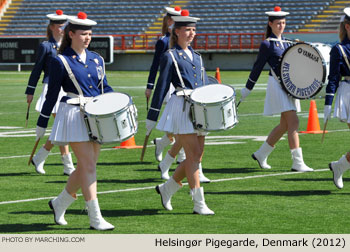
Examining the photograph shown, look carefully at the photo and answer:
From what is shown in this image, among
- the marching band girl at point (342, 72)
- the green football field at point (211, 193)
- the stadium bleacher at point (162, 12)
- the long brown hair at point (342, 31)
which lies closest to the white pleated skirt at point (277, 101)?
the green football field at point (211, 193)

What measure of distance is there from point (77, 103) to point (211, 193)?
2.36 metres

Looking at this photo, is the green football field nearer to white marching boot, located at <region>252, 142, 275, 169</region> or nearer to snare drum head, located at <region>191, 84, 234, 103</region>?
white marching boot, located at <region>252, 142, 275, 169</region>

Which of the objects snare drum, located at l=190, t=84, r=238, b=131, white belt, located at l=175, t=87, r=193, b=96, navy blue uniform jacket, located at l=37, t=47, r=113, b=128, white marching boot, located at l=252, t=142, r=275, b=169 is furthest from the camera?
white marching boot, located at l=252, t=142, r=275, b=169

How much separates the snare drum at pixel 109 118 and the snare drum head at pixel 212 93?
76 centimetres

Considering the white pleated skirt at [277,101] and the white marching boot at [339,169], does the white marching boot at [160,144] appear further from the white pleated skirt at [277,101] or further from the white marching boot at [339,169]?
the white marching boot at [339,169]

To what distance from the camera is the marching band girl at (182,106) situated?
7590 millimetres

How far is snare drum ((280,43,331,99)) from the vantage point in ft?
→ 32.6

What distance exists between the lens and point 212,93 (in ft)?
24.8

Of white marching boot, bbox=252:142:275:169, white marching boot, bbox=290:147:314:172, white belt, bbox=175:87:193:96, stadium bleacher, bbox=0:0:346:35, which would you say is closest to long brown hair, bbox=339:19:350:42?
white belt, bbox=175:87:193:96

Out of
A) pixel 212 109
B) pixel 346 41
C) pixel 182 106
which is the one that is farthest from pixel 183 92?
pixel 346 41

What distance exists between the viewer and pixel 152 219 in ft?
24.6

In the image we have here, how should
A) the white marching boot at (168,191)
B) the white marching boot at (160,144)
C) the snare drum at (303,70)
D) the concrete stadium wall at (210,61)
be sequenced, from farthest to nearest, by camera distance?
the concrete stadium wall at (210,61) < the white marching boot at (160,144) < the snare drum at (303,70) < the white marching boot at (168,191)

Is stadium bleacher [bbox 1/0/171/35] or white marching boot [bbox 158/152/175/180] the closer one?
white marching boot [bbox 158/152/175/180]
